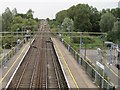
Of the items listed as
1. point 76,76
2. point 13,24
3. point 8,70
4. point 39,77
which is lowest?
point 39,77

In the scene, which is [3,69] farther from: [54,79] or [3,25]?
[3,25]

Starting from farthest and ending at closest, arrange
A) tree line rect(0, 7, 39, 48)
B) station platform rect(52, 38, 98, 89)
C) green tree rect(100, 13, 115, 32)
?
green tree rect(100, 13, 115, 32) < tree line rect(0, 7, 39, 48) < station platform rect(52, 38, 98, 89)

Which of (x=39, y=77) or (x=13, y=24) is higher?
(x=13, y=24)

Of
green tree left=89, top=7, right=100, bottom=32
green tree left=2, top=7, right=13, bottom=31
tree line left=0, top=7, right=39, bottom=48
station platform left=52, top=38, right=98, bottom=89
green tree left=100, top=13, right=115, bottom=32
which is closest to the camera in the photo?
station platform left=52, top=38, right=98, bottom=89

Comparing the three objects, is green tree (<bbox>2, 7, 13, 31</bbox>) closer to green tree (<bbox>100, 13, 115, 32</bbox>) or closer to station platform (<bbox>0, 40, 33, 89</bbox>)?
green tree (<bbox>100, 13, 115, 32</bbox>)

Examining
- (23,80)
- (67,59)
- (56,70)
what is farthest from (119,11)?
(23,80)

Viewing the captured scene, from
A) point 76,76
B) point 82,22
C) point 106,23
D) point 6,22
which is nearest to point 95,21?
point 82,22

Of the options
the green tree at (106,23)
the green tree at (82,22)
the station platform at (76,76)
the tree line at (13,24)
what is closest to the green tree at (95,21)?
the green tree at (82,22)

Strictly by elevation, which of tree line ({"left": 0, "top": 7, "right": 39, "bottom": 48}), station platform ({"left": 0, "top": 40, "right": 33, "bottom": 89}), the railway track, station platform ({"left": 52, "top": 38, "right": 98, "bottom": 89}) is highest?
tree line ({"left": 0, "top": 7, "right": 39, "bottom": 48})

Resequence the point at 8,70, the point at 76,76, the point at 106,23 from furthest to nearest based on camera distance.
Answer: the point at 106,23, the point at 8,70, the point at 76,76

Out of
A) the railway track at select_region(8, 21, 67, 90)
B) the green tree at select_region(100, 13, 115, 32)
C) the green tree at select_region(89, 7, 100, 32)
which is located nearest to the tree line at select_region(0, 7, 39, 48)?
the green tree at select_region(89, 7, 100, 32)

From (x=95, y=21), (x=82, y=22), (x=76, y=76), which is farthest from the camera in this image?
(x=95, y=21)

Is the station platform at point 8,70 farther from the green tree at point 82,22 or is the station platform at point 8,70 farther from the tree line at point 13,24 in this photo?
the green tree at point 82,22

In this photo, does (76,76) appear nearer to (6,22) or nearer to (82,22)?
(82,22)
